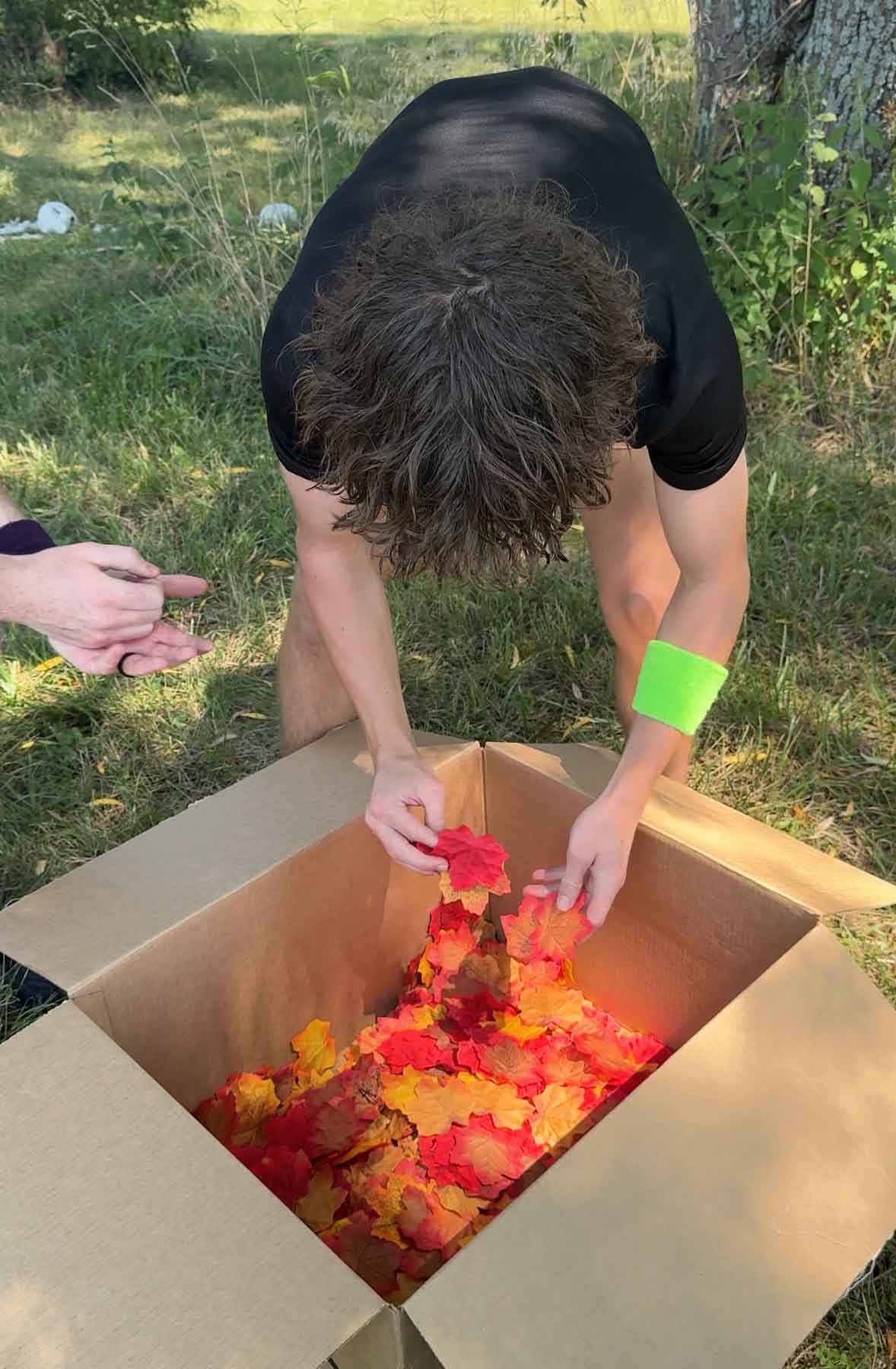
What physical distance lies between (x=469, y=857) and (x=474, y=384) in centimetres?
63

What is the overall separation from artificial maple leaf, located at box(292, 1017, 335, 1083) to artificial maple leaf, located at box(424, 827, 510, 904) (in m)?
0.30

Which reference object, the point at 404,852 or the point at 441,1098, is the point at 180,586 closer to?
the point at 404,852

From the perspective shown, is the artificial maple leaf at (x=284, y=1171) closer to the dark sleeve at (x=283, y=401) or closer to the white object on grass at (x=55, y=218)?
the dark sleeve at (x=283, y=401)

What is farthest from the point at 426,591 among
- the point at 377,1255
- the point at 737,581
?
the point at 377,1255

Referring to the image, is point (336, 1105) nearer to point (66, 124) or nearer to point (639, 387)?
point (639, 387)

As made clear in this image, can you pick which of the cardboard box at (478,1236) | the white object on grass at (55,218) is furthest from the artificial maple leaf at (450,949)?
the white object on grass at (55,218)

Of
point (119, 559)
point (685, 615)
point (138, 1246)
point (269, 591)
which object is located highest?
point (119, 559)

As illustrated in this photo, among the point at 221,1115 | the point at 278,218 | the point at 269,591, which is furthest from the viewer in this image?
the point at 278,218

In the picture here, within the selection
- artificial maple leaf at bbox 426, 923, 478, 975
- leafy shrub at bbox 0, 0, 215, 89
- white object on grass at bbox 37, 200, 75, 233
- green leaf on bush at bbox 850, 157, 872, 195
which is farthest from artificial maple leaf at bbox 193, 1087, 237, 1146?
leafy shrub at bbox 0, 0, 215, 89

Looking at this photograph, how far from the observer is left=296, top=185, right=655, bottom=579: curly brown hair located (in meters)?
0.97

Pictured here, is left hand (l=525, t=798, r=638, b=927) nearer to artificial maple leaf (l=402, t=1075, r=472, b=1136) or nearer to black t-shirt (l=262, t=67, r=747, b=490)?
artificial maple leaf (l=402, t=1075, r=472, b=1136)

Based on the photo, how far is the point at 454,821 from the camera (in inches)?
60.2

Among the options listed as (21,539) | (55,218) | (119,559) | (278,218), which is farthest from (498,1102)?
(55,218)

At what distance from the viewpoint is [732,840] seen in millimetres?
1319
